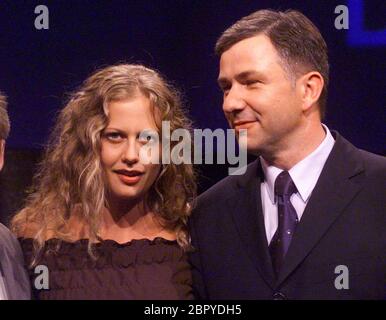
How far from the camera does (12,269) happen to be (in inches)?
61.1

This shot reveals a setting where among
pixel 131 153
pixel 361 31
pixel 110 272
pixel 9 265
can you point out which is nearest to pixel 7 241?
pixel 9 265

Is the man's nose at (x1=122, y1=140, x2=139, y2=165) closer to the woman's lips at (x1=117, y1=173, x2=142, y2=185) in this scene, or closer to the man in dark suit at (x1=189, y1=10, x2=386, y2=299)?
the woman's lips at (x1=117, y1=173, x2=142, y2=185)

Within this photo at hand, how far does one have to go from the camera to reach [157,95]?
1.66 m

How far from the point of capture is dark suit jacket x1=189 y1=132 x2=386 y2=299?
150cm

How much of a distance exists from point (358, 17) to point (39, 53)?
0.83 meters

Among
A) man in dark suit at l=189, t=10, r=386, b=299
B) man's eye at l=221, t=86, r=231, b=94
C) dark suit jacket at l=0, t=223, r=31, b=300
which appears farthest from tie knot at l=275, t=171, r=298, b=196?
dark suit jacket at l=0, t=223, r=31, b=300

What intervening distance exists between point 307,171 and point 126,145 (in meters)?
0.43

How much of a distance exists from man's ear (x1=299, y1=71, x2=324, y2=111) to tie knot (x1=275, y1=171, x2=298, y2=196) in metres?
0.18

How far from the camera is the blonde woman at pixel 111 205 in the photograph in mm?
1604

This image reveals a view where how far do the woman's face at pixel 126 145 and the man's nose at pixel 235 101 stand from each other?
0.18 metres

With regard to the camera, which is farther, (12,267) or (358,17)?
(358,17)

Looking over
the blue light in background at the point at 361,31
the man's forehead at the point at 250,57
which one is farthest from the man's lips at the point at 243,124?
the blue light in background at the point at 361,31
